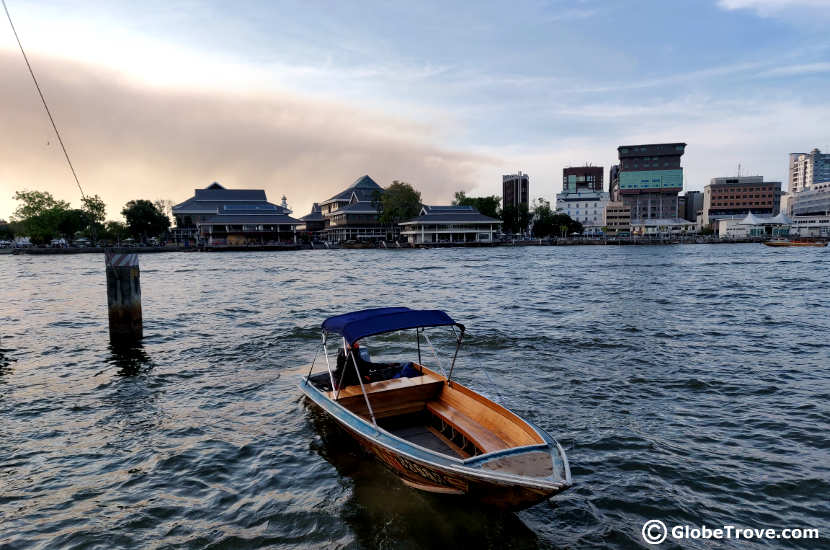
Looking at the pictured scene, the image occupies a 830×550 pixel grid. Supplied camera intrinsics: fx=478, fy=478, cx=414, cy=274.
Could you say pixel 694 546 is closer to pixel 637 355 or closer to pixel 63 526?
pixel 63 526

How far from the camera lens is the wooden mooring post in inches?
706

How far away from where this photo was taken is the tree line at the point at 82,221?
102m

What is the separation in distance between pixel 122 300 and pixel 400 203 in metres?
103

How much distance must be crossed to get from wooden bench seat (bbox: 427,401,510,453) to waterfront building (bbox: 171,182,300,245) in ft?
348

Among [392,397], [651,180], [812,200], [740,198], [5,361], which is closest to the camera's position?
[392,397]

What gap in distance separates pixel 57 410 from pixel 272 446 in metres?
5.88

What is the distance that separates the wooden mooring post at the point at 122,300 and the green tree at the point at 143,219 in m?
109

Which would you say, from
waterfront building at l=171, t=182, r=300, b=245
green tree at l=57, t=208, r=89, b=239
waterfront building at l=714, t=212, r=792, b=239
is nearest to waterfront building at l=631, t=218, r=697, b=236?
waterfront building at l=714, t=212, r=792, b=239

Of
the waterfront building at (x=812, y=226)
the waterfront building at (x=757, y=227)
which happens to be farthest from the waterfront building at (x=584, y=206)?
the waterfront building at (x=812, y=226)

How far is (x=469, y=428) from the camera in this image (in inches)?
310

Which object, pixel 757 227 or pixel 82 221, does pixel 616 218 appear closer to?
pixel 757 227

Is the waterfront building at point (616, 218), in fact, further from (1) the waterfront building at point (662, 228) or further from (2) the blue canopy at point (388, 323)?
(2) the blue canopy at point (388, 323)

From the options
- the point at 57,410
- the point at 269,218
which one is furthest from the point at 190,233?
the point at 57,410

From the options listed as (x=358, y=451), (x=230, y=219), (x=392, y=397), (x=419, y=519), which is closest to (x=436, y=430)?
(x=392, y=397)
